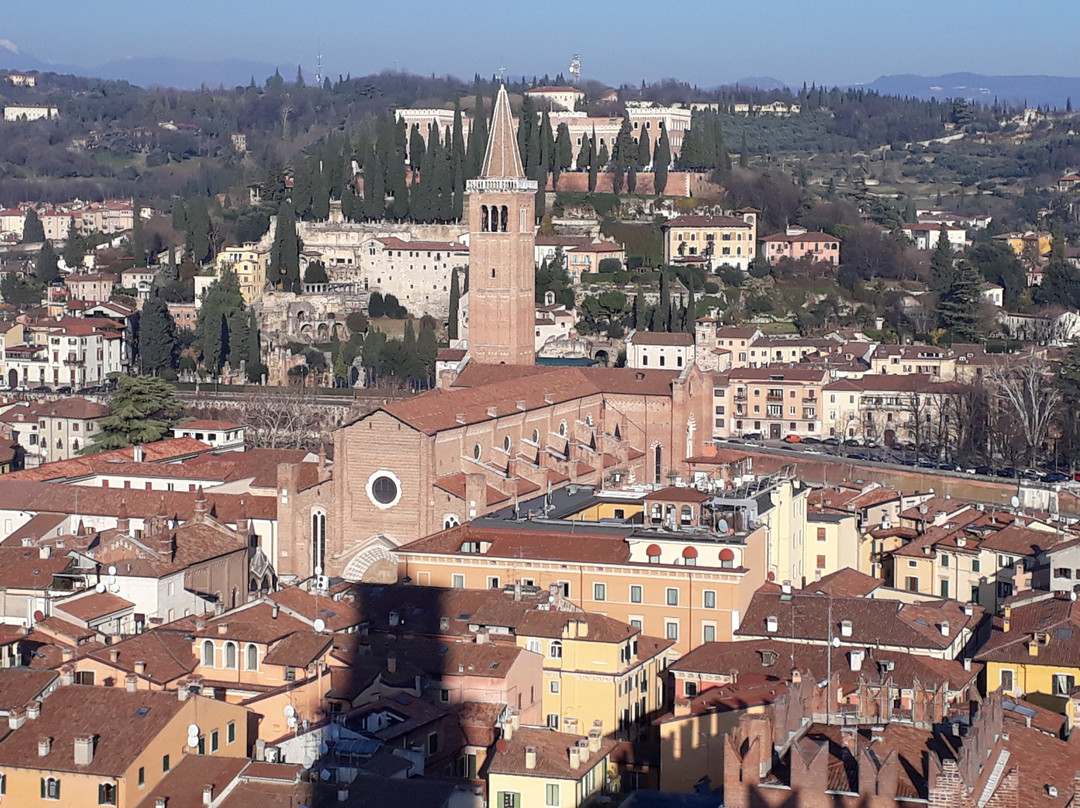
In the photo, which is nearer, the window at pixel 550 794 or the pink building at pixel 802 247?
the window at pixel 550 794

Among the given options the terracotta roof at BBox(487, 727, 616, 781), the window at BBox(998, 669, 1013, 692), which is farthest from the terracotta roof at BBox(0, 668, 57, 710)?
the window at BBox(998, 669, 1013, 692)

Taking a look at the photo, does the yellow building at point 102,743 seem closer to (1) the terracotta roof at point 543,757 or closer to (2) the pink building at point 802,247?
(1) the terracotta roof at point 543,757

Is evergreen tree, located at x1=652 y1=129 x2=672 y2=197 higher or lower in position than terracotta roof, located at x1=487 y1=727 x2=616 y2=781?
higher

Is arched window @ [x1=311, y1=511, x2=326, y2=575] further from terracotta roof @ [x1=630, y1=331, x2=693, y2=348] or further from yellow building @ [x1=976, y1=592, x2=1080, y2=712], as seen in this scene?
terracotta roof @ [x1=630, y1=331, x2=693, y2=348]

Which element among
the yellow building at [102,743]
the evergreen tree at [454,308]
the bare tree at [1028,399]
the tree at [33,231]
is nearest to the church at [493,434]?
the bare tree at [1028,399]

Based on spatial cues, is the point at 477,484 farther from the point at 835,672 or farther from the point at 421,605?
the point at 835,672

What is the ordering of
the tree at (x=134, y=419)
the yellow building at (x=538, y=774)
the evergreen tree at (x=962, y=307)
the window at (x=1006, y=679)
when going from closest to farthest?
the yellow building at (x=538, y=774), the window at (x=1006, y=679), the tree at (x=134, y=419), the evergreen tree at (x=962, y=307)
